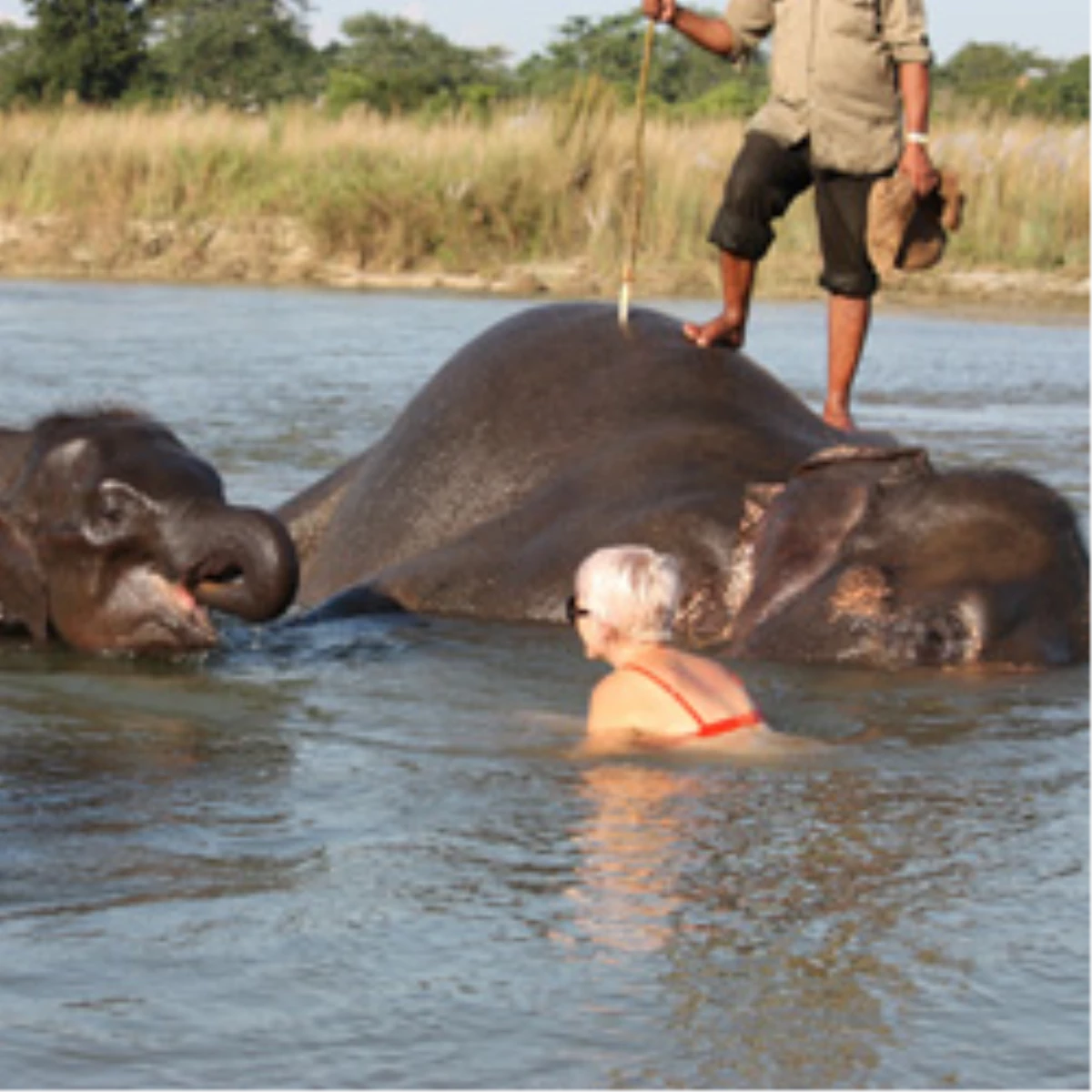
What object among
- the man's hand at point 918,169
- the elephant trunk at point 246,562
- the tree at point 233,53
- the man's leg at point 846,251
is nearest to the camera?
the elephant trunk at point 246,562

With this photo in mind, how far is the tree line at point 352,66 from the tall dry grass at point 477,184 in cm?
176

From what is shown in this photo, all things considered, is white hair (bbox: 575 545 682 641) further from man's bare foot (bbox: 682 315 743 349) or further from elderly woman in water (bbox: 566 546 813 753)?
man's bare foot (bbox: 682 315 743 349)

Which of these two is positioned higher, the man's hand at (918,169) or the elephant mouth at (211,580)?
the man's hand at (918,169)

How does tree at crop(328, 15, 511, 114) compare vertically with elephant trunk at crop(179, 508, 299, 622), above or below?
above

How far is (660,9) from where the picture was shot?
693 cm

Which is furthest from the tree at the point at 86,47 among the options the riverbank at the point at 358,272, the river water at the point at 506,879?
the river water at the point at 506,879

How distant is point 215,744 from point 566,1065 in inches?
67.0

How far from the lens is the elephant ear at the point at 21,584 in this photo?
15.8 ft

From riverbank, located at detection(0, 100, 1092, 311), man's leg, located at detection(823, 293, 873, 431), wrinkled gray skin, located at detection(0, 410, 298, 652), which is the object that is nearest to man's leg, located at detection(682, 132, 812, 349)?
man's leg, located at detection(823, 293, 873, 431)

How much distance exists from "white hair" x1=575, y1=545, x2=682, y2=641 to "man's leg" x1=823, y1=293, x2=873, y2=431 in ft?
7.11

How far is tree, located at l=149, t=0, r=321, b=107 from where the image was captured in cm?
4506

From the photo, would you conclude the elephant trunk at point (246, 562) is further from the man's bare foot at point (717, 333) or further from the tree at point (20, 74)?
the tree at point (20, 74)

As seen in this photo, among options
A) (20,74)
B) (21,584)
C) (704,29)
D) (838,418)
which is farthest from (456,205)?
(20,74)

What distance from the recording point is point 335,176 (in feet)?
71.8
